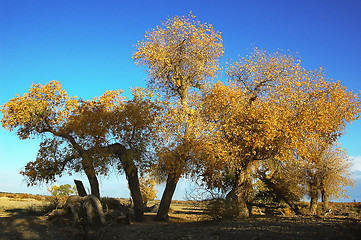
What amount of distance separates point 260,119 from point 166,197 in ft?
27.4

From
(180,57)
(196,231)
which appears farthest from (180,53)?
(196,231)

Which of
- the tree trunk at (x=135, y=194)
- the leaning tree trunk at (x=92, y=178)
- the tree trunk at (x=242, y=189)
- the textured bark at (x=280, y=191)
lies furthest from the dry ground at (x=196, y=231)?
the textured bark at (x=280, y=191)

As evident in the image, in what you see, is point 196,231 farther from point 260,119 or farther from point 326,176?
point 326,176

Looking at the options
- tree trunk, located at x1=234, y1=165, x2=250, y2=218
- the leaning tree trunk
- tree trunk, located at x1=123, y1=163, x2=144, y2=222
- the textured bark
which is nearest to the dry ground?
tree trunk, located at x1=123, y1=163, x2=144, y2=222

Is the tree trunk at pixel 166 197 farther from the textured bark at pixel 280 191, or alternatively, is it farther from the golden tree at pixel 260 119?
the textured bark at pixel 280 191

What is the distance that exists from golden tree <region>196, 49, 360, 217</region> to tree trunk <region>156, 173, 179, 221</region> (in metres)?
2.31

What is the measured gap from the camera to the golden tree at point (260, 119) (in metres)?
19.6

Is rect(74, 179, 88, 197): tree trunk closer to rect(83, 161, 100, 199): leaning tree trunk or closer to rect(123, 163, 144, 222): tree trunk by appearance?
rect(83, 161, 100, 199): leaning tree trunk

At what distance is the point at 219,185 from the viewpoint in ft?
65.3

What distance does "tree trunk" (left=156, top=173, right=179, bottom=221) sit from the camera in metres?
21.3

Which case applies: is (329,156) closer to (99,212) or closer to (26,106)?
(99,212)

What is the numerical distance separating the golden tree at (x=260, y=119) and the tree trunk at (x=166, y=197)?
2305 mm

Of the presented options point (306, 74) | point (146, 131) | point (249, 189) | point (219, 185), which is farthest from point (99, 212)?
point (306, 74)

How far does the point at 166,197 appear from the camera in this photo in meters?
21.5
